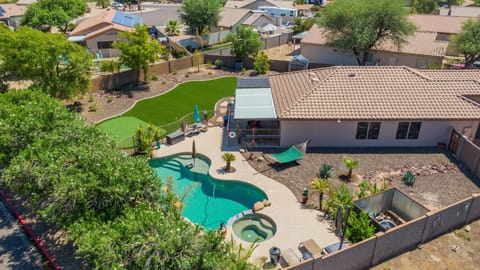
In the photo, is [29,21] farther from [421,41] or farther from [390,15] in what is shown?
[421,41]

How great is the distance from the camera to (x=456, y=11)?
67.5 meters

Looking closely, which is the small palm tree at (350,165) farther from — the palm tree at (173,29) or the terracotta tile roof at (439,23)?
the palm tree at (173,29)

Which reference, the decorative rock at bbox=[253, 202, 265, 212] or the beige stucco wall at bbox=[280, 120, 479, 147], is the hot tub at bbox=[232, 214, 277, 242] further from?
the beige stucco wall at bbox=[280, 120, 479, 147]

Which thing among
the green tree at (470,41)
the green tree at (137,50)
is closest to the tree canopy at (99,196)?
the green tree at (137,50)

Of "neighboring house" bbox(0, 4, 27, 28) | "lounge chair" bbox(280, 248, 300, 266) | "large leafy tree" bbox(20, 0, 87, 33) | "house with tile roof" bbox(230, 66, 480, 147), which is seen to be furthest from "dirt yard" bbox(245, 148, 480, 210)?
"neighboring house" bbox(0, 4, 27, 28)

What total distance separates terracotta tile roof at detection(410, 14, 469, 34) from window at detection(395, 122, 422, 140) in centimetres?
3118

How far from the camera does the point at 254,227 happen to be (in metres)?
20.1

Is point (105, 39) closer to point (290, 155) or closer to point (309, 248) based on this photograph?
point (290, 155)

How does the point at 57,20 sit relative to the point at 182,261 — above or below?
above

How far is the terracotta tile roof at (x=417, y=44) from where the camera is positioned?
42503mm

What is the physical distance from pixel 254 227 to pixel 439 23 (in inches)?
1952

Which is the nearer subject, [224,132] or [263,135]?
[263,135]

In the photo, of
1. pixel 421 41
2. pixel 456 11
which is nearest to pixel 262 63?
pixel 421 41

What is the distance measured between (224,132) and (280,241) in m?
13.2
